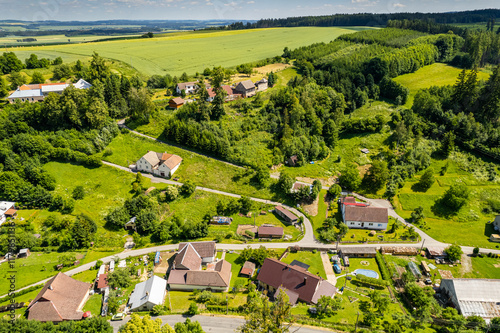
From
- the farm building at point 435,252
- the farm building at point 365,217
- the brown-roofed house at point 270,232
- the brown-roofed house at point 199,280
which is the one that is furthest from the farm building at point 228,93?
the farm building at point 435,252

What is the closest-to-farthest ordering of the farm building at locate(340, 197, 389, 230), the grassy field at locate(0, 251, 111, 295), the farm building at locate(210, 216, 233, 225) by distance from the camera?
the grassy field at locate(0, 251, 111, 295) → the farm building at locate(340, 197, 389, 230) → the farm building at locate(210, 216, 233, 225)

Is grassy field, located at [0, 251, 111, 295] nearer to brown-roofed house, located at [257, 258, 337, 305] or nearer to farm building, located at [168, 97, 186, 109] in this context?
brown-roofed house, located at [257, 258, 337, 305]

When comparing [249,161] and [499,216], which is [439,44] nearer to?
[499,216]

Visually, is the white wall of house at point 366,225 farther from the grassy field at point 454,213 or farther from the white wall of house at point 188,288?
the white wall of house at point 188,288

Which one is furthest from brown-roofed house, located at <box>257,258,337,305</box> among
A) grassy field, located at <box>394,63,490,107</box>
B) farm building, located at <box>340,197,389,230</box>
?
grassy field, located at <box>394,63,490,107</box>

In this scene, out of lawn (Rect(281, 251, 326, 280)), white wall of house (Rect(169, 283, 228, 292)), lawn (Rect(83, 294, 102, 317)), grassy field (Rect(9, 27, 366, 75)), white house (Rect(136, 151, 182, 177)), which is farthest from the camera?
grassy field (Rect(9, 27, 366, 75))

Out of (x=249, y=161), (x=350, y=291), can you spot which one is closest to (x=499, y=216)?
(x=350, y=291)

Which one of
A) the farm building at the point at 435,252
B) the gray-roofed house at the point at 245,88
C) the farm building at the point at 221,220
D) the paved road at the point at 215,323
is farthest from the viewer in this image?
the gray-roofed house at the point at 245,88
